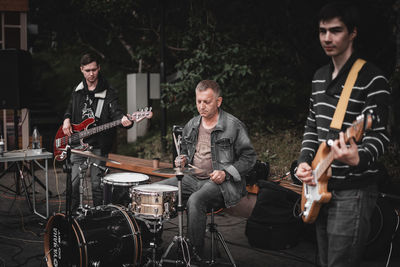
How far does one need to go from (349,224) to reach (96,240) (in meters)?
2.11

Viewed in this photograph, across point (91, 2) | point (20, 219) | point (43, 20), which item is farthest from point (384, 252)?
point (43, 20)

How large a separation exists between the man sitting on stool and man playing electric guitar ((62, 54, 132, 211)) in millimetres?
1245

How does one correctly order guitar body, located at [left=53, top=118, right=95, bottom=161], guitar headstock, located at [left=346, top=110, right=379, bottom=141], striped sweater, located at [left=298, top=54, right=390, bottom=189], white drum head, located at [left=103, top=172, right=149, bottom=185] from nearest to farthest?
guitar headstock, located at [left=346, top=110, right=379, bottom=141]
striped sweater, located at [left=298, top=54, right=390, bottom=189]
white drum head, located at [left=103, top=172, right=149, bottom=185]
guitar body, located at [left=53, top=118, right=95, bottom=161]

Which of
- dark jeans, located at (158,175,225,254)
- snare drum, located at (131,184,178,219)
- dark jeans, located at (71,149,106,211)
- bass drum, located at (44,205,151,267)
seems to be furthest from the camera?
dark jeans, located at (71,149,106,211)

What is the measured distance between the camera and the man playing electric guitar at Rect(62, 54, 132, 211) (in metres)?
5.26

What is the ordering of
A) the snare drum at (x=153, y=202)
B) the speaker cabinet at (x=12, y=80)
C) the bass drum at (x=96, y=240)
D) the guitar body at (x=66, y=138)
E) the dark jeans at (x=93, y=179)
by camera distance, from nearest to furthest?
the bass drum at (x=96, y=240), the snare drum at (x=153, y=202), the dark jeans at (x=93, y=179), the guitar body at (x=66, y=138), the speaker cabinet at (x=12, y=80)

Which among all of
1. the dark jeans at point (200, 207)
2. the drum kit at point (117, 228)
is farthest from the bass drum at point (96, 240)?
the dark jeans at point (200, 207)

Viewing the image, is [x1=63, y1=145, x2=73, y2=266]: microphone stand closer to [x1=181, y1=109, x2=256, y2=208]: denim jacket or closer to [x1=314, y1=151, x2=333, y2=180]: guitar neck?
[x1=181, y1=109, x2=256, y2=208]: denim jacket

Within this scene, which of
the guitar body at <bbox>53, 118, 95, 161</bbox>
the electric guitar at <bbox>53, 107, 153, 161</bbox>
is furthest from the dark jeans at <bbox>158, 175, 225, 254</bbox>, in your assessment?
the guitar body at <bbox>53, 118, 95, 161</bbox>

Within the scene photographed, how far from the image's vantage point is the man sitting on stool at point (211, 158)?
3906 millimetres

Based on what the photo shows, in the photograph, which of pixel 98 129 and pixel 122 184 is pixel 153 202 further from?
pixel 98 129

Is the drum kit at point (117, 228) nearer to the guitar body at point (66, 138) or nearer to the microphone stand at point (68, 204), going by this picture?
the microphone stand at point (68, 204)

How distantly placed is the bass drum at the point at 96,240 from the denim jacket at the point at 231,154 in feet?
2.92

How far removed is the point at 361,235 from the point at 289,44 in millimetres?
6730
